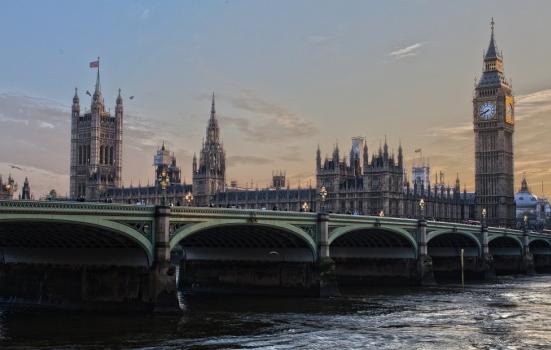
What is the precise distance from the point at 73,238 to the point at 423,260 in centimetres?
4588

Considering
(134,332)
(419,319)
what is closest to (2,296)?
(134,332)

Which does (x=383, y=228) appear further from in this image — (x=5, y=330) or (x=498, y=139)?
(x=498, y=139)

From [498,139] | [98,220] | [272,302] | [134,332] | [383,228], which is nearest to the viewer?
[134,332]

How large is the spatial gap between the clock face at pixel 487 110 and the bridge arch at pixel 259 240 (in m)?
129

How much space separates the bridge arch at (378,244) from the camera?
86.4 meters

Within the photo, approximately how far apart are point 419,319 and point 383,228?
26973 mm

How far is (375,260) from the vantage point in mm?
91625

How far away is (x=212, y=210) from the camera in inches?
2344

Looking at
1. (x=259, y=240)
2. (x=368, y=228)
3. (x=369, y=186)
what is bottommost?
(x=259, y=240)

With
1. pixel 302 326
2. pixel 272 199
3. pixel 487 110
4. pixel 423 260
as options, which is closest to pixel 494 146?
pixel 487 110

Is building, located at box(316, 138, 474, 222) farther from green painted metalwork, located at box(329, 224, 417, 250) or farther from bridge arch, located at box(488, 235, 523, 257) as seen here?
green painted metalwork, located at box(329, 224, 417, 250)

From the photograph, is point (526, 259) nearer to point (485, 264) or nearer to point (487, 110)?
point (485, 264)

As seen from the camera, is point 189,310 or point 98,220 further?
point 189,310

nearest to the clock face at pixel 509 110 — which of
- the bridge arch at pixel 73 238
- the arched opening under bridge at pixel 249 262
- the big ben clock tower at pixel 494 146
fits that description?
the big ben clock tower at pixel 494 146
